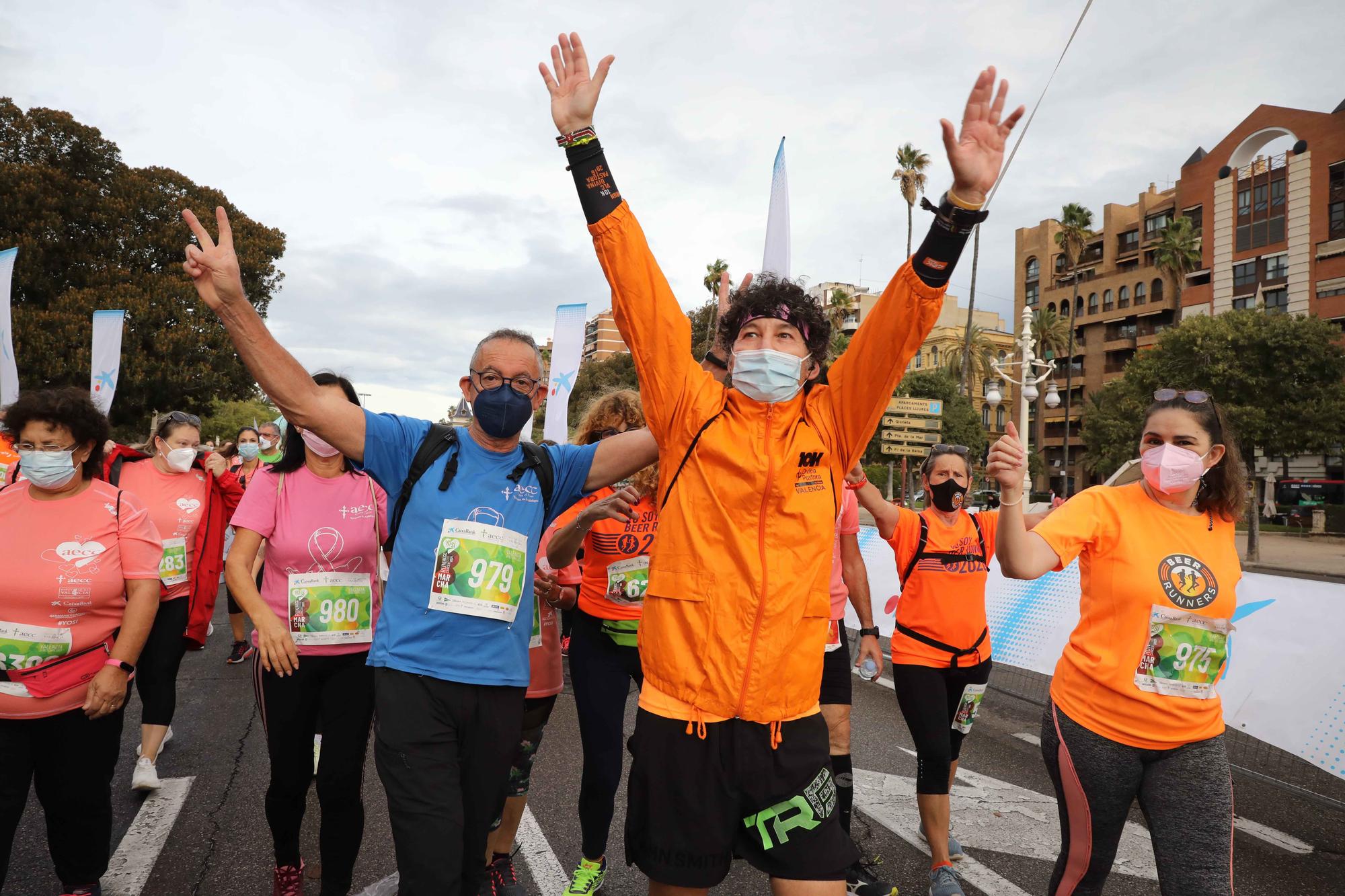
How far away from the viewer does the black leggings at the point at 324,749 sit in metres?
3.32

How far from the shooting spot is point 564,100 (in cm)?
252

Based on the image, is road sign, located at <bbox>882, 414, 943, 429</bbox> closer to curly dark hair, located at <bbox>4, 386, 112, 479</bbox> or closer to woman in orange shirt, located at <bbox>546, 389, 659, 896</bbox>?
woman in orange shirt, located at <bbox>546, 389, 659, 896</bbox>

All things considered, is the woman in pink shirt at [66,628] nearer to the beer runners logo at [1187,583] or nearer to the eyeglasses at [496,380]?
the eyeglasses at [496,380]

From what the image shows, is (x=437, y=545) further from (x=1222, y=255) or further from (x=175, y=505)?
(x=1222, y=255)

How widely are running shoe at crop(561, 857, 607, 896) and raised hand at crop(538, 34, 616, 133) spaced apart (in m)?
2.96

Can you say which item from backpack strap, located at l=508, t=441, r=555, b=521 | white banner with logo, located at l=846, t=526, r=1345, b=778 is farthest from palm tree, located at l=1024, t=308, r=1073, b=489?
backpack strap, located at l=508, t=441, r=555, b=521

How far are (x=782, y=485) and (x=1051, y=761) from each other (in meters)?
1.63

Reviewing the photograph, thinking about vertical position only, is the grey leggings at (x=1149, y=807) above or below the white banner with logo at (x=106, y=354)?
below

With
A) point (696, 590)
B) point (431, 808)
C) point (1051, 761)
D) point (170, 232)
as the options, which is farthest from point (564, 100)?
point (170, 232)

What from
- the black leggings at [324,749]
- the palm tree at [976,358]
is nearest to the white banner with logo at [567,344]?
the black leggings at [324,749]

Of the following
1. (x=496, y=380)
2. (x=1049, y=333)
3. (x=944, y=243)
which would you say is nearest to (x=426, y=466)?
(x=496, y=380)

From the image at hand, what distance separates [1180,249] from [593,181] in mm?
60182

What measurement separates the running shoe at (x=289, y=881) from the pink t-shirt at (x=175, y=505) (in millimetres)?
2382

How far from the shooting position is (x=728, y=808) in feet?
7.41
